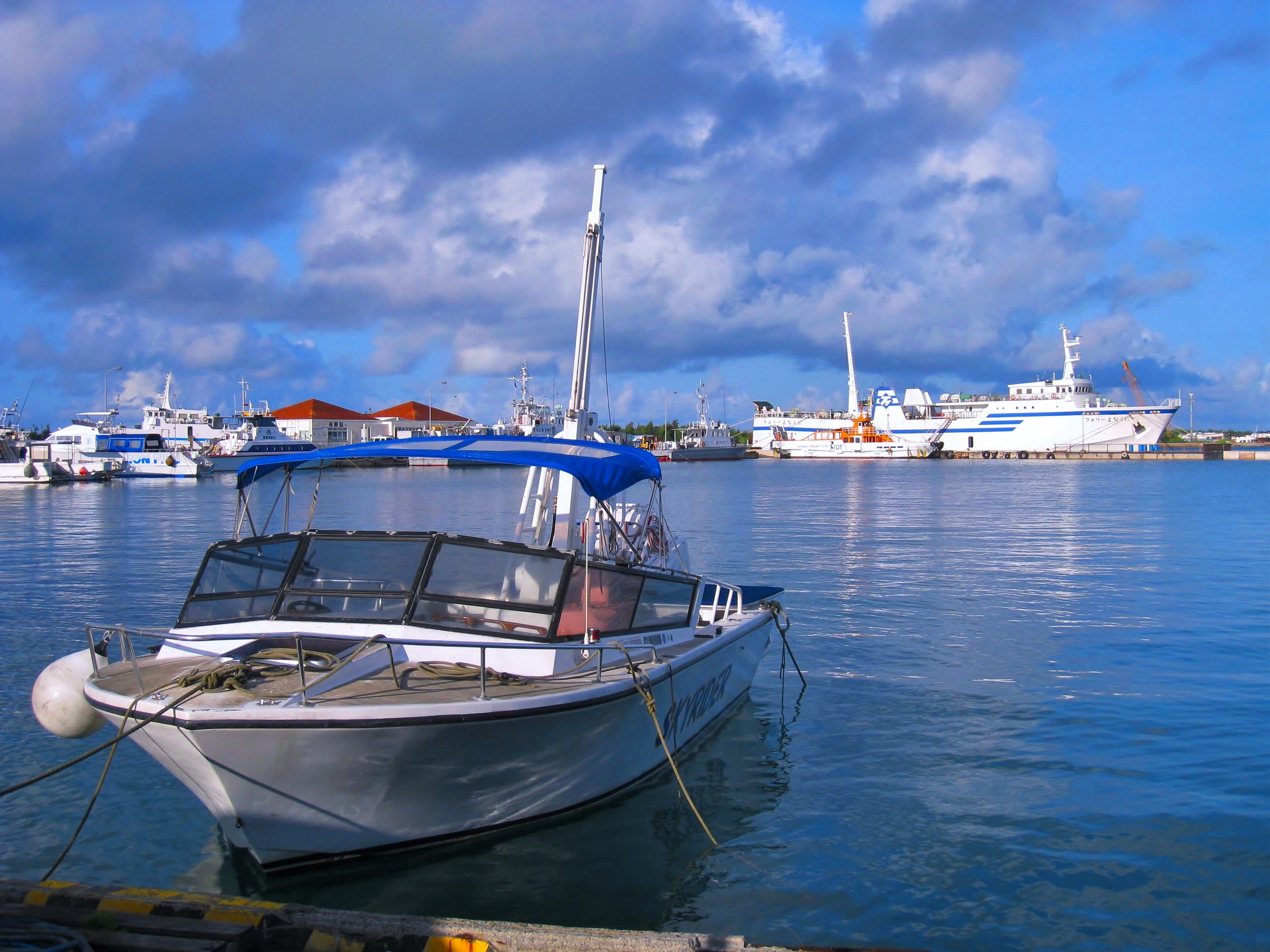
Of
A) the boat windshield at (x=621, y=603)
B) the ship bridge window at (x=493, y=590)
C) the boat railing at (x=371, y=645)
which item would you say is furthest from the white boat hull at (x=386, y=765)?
the ship bridge window at (x=493, y=590)

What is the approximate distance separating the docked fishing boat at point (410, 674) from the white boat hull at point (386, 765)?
16mm

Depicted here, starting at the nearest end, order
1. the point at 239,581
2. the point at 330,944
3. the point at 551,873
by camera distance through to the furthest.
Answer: the point at 330,944
the point at 551,873
the point at 239,581

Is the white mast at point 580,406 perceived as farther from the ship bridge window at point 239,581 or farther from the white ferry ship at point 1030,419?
the white ferry ship at point 1030,419

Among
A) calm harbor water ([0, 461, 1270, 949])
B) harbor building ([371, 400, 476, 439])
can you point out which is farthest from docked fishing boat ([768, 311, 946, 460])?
calm harbor water ([0, 461, 1270, 949])

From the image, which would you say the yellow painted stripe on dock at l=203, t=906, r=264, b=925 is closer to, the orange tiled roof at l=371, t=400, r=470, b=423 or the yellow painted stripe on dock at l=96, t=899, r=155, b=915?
the yellow painted stripe on dock at l=96, t=899, r=155, b=915

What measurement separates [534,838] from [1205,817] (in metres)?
5.65

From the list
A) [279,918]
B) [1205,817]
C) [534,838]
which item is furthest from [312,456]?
[1205,817]

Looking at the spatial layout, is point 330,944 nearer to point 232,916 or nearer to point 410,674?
point 232,916

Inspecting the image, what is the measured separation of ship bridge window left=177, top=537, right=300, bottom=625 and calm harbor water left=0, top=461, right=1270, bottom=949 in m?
1.77

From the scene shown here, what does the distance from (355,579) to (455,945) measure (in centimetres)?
386

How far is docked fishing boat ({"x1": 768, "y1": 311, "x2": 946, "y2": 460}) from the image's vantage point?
413 feet

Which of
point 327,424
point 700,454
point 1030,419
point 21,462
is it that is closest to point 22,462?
point 21,462

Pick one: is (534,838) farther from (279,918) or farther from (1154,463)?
(1154,463)

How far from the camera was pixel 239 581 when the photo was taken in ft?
27.6
